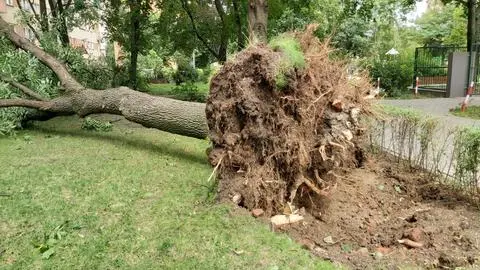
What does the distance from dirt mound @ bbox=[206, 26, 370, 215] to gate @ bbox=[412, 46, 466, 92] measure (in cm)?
1568

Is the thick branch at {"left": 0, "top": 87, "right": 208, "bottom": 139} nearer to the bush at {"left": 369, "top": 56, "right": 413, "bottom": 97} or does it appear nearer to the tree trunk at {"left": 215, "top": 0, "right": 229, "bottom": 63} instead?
the tree trunk at {"left": 215, "top": 0, "right": 229, "bottom": 63}

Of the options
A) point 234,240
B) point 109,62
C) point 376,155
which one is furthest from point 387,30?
point 234,240

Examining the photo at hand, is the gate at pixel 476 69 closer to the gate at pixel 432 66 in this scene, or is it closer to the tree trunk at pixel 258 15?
the gate at pixel 432 66

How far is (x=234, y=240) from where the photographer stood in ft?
12.7

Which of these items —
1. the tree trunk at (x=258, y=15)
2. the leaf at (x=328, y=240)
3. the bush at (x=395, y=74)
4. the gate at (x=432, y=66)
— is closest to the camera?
the leaf at (x=328, y=240)

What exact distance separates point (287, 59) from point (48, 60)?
6550mm

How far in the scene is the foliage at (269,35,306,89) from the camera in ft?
15.7

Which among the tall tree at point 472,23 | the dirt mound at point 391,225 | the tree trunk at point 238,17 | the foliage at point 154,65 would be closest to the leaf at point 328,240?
the dirt mound at point 391,225

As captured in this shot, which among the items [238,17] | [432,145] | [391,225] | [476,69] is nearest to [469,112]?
[476,69]

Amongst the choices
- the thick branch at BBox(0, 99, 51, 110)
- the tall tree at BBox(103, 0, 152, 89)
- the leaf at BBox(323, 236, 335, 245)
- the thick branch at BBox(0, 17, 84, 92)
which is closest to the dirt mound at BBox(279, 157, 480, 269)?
the leaf at BBox(323, 236, 335, 245)

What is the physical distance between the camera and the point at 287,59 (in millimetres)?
4832

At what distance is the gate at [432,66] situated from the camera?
19.1 metres

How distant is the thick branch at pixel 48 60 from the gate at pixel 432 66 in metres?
15.4

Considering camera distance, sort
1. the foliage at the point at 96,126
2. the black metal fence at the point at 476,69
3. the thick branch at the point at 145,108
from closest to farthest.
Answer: the thick branch at the point at 145,108, the foliage at the point at 96,126, the black metal fence at the point at 476,69
